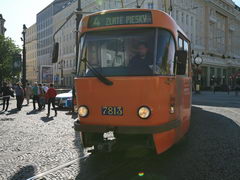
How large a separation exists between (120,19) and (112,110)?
1.66 metres

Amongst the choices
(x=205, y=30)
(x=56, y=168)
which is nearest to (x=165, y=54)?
(x=56, y=168)

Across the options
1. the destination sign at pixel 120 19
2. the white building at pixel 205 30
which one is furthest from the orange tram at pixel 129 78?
the white building at pixel 205 30

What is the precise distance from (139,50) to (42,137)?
4700 millimetres

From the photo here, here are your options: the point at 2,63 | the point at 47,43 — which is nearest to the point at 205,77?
the point at 2,63

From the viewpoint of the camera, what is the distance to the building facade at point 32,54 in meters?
104

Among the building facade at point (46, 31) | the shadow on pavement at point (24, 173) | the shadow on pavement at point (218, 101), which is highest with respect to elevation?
the building facade at point (46, 31)

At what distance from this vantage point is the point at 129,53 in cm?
503

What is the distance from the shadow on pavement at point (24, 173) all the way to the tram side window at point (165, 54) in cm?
274

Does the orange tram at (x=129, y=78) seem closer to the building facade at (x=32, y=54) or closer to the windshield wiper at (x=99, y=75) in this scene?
the windshield wiper at (x=99, y=75)

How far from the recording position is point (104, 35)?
5.32 metres

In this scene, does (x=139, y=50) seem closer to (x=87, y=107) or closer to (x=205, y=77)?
(x=87, y=107)

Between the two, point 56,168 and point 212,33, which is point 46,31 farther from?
point 56,168

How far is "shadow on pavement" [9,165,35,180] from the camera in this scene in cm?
469

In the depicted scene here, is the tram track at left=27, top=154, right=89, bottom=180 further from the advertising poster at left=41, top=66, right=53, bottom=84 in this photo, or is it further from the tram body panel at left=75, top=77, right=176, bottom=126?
the advertising poster at left=41, top=66, right=53, bottom=84
